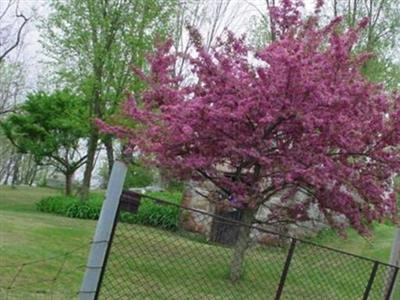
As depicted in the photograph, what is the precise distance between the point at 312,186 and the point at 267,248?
1.08 m

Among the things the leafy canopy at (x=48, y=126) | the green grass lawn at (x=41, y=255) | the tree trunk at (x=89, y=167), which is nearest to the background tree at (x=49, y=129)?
the leafy canopy at (x=48, y=126)

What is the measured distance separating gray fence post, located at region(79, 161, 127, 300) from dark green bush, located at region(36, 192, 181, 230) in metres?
7.32

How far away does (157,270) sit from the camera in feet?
21.1

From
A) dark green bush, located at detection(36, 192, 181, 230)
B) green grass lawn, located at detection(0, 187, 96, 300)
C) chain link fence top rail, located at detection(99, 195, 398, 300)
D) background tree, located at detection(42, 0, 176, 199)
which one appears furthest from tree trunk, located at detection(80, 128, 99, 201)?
chain link fence top rail, located at detection(99, 195, 398, 300)

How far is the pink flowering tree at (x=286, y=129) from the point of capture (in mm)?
6129

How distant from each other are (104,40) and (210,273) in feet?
30.3

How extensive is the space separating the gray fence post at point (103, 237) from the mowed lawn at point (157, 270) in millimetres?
973

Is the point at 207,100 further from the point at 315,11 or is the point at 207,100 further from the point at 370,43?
the point at 370,43

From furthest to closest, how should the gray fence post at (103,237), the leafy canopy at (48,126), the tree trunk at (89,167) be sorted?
the leafy canopy at (48,126) < the tree trunk at (89,167) < the gray fence post at (103,237)

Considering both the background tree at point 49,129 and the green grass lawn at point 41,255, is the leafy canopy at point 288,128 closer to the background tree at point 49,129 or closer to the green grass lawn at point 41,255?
the green grass lawn at point 41,255

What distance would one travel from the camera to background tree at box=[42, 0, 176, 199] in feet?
46.5

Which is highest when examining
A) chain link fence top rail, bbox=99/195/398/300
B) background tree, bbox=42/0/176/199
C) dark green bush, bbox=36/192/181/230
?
background tree, bbox=42/0/176/199

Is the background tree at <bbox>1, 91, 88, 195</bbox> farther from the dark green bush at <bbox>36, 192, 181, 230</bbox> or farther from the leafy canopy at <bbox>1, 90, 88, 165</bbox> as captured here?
the dark green bush at <bbox>36, 192, 181, 230</bbox>

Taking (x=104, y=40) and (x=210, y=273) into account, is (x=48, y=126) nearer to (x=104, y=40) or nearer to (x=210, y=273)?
(x=104, y=40)
